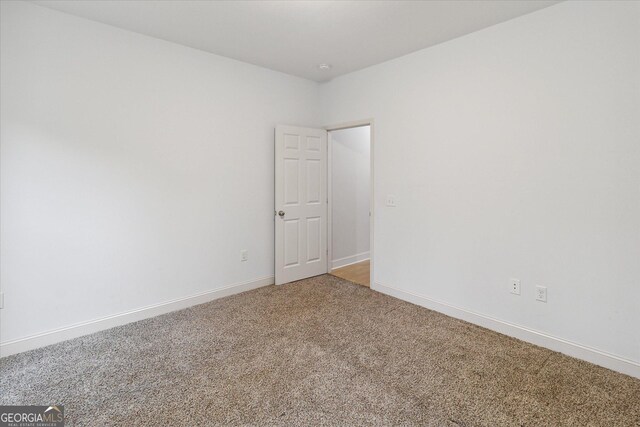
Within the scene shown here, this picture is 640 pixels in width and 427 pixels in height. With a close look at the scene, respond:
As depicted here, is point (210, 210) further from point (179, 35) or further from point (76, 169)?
point (179, 35)

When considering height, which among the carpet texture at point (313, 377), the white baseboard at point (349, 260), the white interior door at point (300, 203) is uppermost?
the white interior door at point (300, 203)

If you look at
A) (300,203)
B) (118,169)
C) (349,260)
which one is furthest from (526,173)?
(118,169)

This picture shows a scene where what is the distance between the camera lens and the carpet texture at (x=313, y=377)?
5.73ft

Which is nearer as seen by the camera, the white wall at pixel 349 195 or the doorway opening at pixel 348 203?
the doorway opening at pixel 348 203

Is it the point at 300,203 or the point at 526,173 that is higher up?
the point at 526,173

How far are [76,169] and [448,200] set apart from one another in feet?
10.7

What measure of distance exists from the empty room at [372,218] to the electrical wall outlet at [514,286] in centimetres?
4

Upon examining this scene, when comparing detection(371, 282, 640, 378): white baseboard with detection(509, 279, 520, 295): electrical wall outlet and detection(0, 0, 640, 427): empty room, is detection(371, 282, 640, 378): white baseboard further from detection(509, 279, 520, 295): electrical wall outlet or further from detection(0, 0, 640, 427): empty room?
detection(509, 279, 520, 295): electrical wall outlet

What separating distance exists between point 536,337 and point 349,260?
2.76 meters

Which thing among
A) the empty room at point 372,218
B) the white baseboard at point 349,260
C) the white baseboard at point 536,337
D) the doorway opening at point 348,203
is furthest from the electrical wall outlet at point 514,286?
the white baseboard at point 349,260

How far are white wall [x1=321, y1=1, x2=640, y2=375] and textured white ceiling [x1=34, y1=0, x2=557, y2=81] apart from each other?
25cm

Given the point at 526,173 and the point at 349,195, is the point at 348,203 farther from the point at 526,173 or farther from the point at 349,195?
the point at 526,173

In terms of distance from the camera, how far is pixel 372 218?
3.79 meters

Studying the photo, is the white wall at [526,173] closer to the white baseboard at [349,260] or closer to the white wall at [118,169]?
the white baseboard at [349,260]
